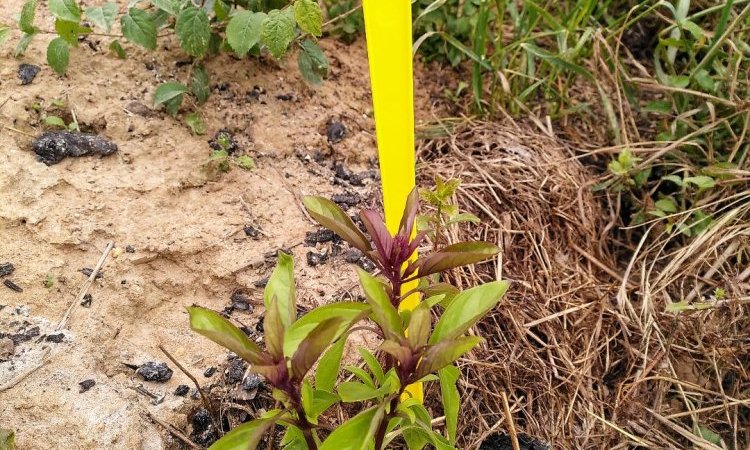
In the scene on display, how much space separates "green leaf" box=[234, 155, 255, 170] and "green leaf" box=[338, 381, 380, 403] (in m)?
0.85

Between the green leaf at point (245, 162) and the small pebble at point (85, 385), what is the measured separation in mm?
687

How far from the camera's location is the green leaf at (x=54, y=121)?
5.79 feet

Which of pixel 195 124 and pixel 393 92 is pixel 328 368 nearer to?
pixel 393 92

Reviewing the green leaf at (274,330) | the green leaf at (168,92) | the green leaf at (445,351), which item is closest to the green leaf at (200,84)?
the green leaf at (168,92)

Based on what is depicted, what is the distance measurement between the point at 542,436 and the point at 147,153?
1.22 metres

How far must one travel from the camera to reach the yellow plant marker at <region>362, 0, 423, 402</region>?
1.10 m

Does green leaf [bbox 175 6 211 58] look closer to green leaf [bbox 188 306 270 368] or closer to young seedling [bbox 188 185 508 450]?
young seedling [bbox 188 185 508 450]

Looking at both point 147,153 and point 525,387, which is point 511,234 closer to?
point 525,387

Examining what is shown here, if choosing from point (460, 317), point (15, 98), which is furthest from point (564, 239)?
point (15, 98)

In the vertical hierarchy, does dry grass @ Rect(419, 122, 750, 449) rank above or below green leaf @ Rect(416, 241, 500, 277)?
below

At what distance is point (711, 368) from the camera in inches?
67.7

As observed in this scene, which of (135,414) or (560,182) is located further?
(560,182)

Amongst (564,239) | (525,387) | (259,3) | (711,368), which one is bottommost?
(711,368)

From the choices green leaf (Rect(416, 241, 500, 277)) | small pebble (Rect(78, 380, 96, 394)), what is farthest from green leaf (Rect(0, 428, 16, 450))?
green leaf (Rect(416, 241, 500, 277))
